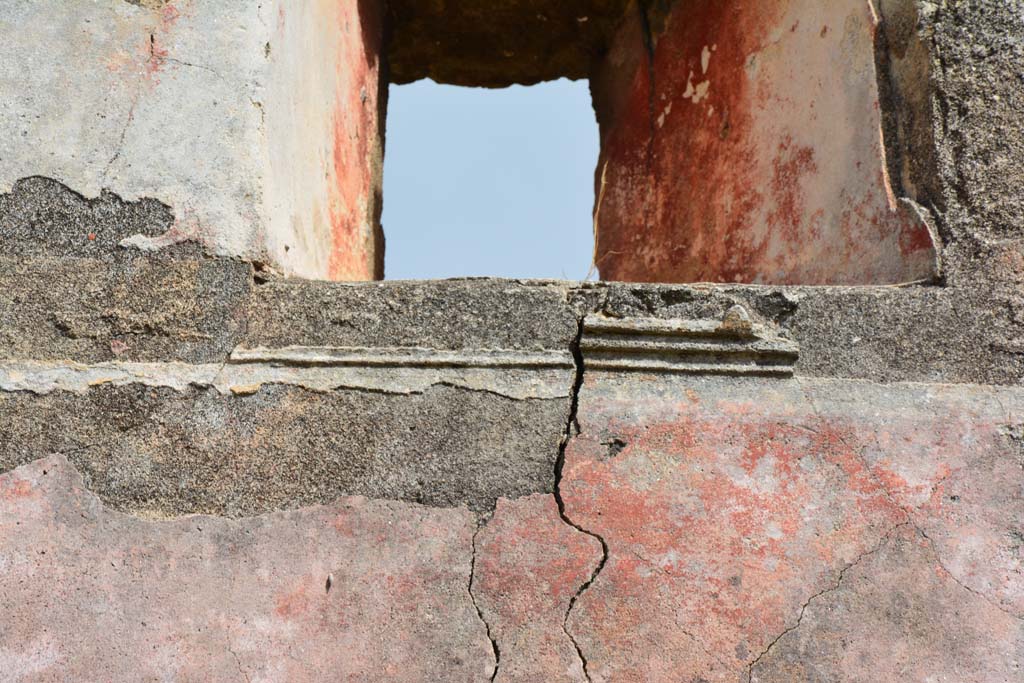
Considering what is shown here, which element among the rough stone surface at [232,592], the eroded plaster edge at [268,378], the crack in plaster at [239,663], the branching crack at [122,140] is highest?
the branching crack at [122,140]

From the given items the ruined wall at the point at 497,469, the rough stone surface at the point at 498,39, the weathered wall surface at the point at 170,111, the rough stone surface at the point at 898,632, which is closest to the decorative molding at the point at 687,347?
the ruined wall at the point at 497,469

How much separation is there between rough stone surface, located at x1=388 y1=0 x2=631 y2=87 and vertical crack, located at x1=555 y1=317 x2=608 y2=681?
182 cm

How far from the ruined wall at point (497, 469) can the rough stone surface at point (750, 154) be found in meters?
0.32

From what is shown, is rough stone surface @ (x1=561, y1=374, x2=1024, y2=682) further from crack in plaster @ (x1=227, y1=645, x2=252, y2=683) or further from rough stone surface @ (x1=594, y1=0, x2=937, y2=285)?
crack in plaster @ (x1=227, y1=645, x2=252, y2=683)

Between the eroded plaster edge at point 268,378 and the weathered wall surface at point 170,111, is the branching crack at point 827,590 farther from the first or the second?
the weathered wall surface at point 170,111

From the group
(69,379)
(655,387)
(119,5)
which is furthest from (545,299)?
(119,5)

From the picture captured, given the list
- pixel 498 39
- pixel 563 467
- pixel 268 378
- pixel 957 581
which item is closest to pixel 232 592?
pixel 268 378

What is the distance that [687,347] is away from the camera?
2389mm

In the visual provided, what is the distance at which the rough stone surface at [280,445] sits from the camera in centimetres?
223

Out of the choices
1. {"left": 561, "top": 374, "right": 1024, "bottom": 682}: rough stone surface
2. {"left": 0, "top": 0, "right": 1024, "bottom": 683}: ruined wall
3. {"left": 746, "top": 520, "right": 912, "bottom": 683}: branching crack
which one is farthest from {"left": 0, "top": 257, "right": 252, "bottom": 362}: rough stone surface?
{"left": 746, "top": 520, "right": 912, "bottom": 683}: branching crack

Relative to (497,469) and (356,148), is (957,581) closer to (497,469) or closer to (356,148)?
(497,469)

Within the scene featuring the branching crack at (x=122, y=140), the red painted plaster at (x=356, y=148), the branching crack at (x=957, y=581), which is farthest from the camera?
the red painted plaster at (x=356, y=148)

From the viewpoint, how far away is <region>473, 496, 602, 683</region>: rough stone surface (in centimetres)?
211

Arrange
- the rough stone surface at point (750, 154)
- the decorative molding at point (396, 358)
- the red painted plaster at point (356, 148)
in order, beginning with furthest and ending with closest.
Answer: the red painted plaster at point (356, 148)
the rough stone surface at point (750, 154)
the decorative molding at point (396, 358)
